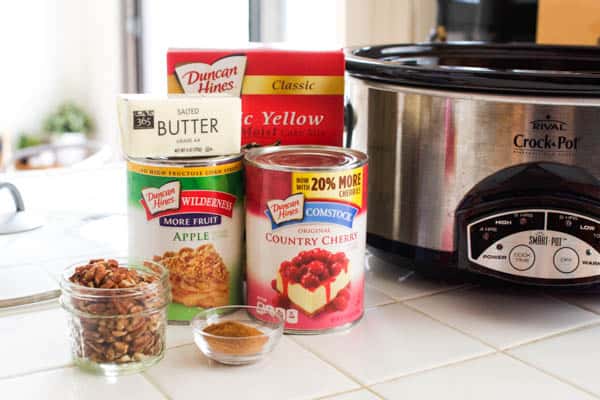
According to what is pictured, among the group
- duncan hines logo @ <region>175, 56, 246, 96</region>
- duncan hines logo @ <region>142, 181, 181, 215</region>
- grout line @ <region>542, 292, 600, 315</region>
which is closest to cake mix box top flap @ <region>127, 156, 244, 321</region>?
duncan hines logo @ <region>142, 181, 181, 215</region>

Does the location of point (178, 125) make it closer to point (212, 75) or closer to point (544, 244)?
point (212, 75)

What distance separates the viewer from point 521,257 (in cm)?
78

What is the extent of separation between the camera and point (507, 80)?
0.76 metres

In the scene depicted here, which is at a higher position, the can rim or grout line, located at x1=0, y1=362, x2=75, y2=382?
the can rim

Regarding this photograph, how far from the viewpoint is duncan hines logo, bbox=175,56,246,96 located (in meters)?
0.81

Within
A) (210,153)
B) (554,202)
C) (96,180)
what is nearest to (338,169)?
(210,153)

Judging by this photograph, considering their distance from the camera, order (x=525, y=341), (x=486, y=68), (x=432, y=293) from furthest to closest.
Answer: (x=486, y=68) → (x=432, y=293) → (x=525, y=341)

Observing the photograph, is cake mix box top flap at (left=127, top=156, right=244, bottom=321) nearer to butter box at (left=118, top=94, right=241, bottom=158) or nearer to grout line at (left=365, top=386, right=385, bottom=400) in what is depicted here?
butter box at (left=118, top=94, right=241, bottom=158)

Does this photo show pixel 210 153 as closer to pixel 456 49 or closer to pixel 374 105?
pixel 374 105

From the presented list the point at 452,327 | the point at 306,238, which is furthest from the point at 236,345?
the point at 452,327

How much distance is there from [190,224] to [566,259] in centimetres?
36

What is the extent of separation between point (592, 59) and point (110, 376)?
0.76 m

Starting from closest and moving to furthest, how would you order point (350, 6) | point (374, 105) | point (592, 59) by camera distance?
point (374, 105), point (592, 59), point (350, 6)

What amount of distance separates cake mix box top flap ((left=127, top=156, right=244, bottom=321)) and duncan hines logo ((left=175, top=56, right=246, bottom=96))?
104mm
